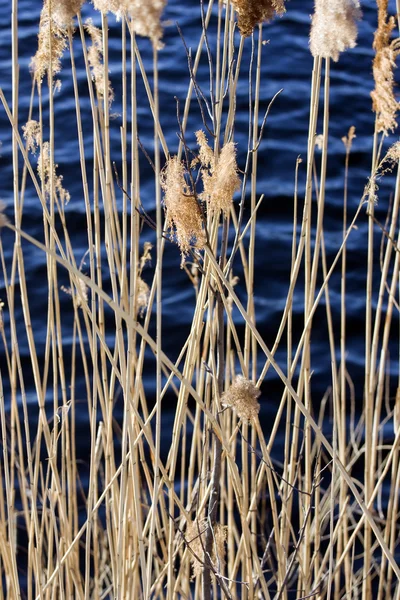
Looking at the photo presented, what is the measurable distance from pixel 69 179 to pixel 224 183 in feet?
9.40

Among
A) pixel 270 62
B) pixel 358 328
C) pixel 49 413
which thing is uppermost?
pixel 270 62

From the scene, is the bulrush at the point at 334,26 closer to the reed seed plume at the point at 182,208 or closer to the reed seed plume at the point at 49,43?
the reed seed plume at the point at 182,208

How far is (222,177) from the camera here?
972 mm

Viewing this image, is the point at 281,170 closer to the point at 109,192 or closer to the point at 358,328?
the point at 358,328

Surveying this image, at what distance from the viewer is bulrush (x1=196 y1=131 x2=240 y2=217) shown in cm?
96

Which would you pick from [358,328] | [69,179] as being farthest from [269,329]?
[69,179]

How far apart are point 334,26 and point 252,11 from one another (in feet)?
0.35

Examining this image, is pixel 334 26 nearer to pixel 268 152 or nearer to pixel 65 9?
pixel 65 9

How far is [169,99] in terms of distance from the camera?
4254 mm

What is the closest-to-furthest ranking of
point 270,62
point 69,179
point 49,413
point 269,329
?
point 49,413, point 269,329, point 69,179, point 270,62

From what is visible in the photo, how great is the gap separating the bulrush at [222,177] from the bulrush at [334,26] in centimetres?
19

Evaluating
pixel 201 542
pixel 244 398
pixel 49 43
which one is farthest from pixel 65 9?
pixel 201 542

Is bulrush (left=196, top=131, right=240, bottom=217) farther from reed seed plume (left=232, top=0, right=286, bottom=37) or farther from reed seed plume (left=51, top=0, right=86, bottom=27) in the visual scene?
reed seed plume (left=51, top=0, right=86, bottom=27)

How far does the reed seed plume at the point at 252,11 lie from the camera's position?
978mm
